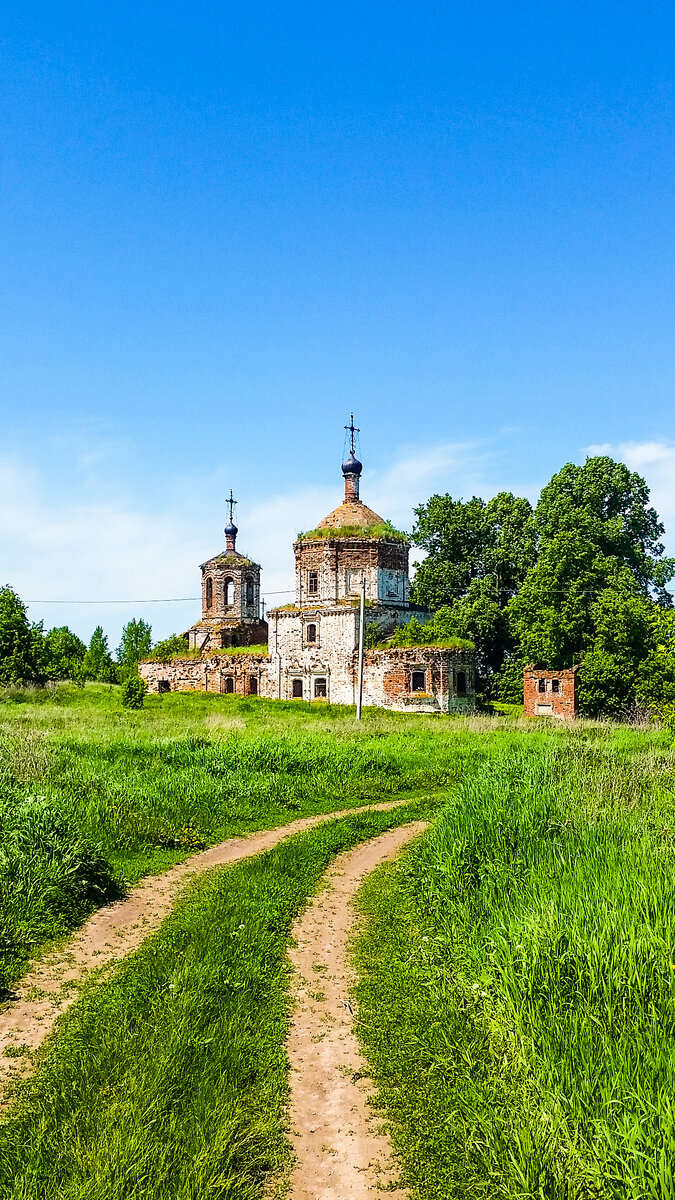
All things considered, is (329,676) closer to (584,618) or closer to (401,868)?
(584,618)

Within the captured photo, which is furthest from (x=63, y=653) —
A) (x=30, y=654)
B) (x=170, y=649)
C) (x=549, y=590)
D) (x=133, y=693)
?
(x=549, y=590)

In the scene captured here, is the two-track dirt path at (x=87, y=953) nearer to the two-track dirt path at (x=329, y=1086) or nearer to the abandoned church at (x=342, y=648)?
the two-track dirt path at (x=329, y=1086)

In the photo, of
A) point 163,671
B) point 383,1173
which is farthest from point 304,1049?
point 163,671

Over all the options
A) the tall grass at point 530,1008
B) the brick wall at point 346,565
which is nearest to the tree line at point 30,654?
the brick wall at point 346,565

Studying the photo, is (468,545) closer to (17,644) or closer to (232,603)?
(232,603)

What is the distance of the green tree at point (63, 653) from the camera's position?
4956 centimetres

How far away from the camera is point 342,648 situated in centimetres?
4456

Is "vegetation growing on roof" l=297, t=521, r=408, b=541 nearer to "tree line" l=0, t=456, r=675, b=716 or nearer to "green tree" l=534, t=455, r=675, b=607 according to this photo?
"tree line" l=0, t=456, r=675, b=716

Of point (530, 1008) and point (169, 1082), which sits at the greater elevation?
point (530, 1008)

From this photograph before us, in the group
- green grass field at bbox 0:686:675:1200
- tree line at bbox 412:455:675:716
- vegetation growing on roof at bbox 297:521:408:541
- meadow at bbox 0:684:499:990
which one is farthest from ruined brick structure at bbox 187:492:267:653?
green grass field at bbox 0:686:675:1200

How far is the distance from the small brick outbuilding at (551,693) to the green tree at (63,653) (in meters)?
26.1

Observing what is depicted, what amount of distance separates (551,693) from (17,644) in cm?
2679

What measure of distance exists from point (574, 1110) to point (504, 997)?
4.87ft

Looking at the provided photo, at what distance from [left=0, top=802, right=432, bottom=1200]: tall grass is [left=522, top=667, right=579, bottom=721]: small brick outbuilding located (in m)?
30.2
